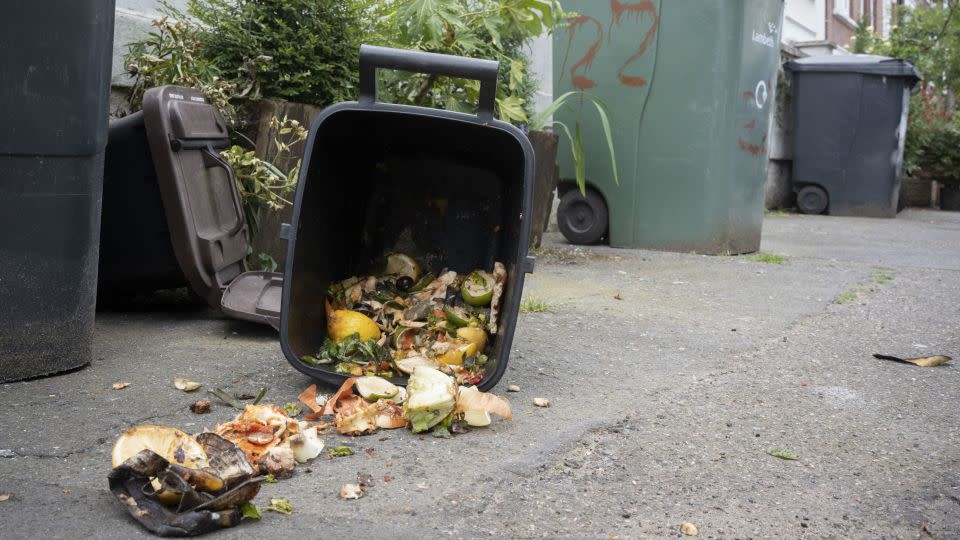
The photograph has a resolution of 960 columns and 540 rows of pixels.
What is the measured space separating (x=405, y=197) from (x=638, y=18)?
327cm

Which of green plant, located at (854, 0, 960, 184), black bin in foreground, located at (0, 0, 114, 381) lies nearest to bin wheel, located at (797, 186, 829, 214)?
green plant, located at (854, 0, 960, 184)

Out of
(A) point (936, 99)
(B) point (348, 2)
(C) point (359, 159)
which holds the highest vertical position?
(A) point (936, 99)

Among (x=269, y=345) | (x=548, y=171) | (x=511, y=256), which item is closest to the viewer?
(x=511, y=256)

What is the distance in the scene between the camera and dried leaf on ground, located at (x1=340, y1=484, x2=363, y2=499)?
188 centimetres

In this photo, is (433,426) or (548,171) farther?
(548,171)

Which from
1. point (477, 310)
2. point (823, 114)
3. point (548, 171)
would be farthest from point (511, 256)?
point (823, 114)

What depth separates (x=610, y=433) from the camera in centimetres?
237

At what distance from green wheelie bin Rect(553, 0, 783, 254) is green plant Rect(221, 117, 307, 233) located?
2.61 m

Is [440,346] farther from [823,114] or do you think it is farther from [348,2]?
[823,114]

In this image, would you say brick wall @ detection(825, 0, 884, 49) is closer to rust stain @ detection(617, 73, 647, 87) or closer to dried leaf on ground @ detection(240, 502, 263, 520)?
rust stain @ detection(617, 73, 647, 87)

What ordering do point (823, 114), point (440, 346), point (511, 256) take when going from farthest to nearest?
point (823, 114) < point (511, 256) < point (440, 346)

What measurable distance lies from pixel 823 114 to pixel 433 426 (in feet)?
29.2

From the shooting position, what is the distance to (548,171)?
5852 millimetres

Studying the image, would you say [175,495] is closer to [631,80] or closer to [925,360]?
[925,360]
